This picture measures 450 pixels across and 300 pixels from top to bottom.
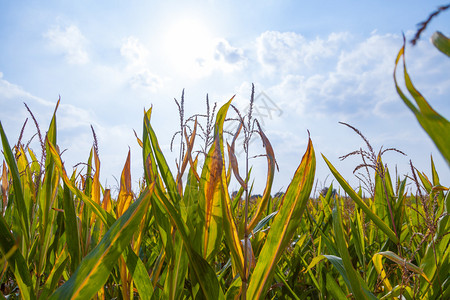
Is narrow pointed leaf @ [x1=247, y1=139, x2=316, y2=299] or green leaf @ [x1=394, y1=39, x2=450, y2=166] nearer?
green leaf @ [x1=394, y1=39, x2=450, y2=166]

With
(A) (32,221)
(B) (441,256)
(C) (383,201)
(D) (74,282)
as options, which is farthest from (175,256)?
(C) (383,201)

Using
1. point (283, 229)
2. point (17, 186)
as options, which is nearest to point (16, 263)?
point (17, 186)

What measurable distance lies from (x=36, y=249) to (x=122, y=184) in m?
0.46

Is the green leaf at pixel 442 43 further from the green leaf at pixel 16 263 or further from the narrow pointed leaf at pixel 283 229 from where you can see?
the green leaf at pixel 16 263

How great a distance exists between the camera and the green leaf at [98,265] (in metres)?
0.59

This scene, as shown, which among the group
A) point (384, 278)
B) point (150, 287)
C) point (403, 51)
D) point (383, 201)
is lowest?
point (384, 278)

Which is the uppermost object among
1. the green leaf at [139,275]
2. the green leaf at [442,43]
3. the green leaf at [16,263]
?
the green leaf at [442,43]

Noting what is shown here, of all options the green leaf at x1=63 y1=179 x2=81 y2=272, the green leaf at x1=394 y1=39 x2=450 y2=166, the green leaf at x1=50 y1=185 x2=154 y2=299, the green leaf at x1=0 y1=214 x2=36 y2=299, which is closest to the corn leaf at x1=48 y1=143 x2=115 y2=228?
the green leaf at x1=63 y1=179 x2=81 y2=272

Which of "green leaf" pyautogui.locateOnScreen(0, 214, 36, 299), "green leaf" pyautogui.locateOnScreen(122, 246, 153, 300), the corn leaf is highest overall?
the corn leaf

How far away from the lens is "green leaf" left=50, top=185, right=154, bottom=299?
23.1 inches

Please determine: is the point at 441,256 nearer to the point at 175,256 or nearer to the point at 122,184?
the point at 175,256

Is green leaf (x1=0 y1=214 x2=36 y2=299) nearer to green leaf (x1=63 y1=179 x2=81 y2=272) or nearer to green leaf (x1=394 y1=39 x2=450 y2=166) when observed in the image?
green leaf (x1=63 y1=179 x2=81 y2=272)

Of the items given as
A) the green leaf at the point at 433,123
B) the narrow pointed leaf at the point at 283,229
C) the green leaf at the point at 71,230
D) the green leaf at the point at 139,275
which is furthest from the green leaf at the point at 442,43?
the green leaf at the point at 71,230

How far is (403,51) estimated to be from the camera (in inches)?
19.3
